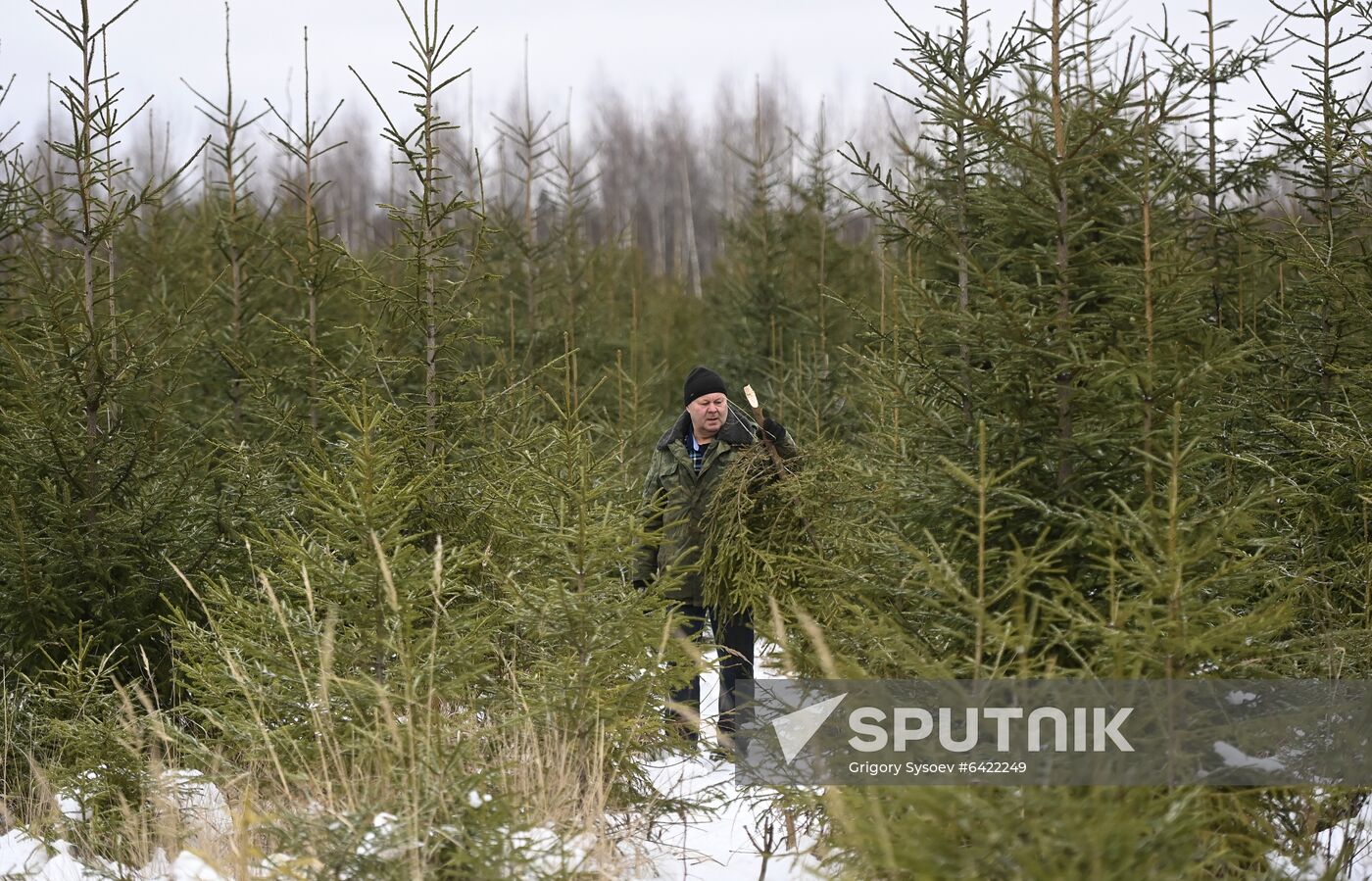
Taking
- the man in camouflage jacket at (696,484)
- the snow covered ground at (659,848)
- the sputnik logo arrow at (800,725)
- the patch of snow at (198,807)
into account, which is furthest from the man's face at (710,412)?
the patch of snow at (198,807)

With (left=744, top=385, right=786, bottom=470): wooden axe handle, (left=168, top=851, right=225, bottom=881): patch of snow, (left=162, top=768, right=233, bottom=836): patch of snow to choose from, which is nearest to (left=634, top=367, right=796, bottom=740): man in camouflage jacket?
(left=744, top=385, right=786, bottom=470): wooden axe handle

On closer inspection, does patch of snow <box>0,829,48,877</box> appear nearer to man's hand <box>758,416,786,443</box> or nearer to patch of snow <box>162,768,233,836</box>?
patch of snow <box>162,768,233,836</box>

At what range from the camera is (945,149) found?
4762 millimetres

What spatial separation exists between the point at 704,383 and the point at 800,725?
237 cm

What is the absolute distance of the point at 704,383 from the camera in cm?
583

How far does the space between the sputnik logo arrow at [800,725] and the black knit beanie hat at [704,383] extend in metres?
2.22

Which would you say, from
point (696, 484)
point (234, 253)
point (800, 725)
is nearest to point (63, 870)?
point (800, 725)

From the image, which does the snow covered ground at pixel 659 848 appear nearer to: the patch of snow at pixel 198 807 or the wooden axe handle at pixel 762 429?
the patch of snow at pixel 198 807

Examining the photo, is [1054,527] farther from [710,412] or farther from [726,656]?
[726,656]

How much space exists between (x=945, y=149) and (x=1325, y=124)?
289 cm

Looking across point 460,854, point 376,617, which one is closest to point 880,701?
point 460,854

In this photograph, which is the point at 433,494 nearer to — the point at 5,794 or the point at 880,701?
the point at 5,794

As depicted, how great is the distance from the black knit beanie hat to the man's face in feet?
0.08

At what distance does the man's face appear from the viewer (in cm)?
578
